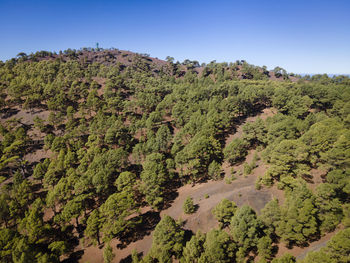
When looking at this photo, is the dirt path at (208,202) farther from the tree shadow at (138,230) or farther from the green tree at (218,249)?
the green tree at (218,249)

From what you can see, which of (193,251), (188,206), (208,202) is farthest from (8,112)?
Answer: (193,251)

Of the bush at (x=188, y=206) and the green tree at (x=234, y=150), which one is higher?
the green tree at (x=234, y=150)

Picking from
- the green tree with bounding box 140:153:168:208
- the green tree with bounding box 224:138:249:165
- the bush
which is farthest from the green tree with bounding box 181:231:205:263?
the green tree with bounding box 224:138:249:165

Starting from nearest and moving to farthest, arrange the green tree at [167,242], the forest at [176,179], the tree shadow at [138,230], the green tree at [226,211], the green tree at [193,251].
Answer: the green tree at [193,251]
the forest at [176,179]
the green tree at [167,242]
the green tree at [226,211]
the tree shadow at [138,230]

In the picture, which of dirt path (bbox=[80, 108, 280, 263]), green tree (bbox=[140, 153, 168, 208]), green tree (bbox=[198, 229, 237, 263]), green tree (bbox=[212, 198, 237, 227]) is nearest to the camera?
green tree (bbox=[198, 229, 237, 263])

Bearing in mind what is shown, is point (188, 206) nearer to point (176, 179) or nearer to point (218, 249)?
point (218, 249)

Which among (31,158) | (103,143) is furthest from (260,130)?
(31,158)

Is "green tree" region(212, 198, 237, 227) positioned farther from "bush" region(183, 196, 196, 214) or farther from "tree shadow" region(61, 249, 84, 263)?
"tree shadow" region(61, 249, 84, 263)

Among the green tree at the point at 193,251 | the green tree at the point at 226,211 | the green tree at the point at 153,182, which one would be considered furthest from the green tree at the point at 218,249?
the green tree at the point at 153,182
